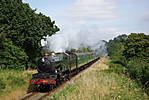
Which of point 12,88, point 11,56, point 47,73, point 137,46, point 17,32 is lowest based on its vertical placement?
point 12,88

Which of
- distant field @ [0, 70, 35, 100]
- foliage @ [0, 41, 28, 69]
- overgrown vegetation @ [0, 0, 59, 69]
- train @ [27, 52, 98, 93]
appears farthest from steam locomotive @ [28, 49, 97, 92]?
overgrown vegetation @ [0, 0, 59, 69]

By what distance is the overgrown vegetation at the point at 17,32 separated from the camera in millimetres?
33656

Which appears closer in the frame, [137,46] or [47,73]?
[47,73]

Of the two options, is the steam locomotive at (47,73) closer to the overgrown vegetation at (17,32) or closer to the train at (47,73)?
the train at (47,73)

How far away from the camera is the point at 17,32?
3444cm

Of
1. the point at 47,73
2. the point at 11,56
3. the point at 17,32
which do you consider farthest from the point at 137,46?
the point at 47,73

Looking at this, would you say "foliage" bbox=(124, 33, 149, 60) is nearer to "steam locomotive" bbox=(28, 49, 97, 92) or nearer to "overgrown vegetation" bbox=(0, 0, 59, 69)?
"overgrown vegetation" bbox=(0, 0, 59, 69)

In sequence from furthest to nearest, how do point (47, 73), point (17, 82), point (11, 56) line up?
1. point (11, 56)
2. point (17, 82)
3. point (47, 73)

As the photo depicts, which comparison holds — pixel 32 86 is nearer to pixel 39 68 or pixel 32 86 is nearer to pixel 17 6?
pixel 39 68

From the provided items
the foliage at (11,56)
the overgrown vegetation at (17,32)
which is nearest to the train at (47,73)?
the foliage at (11,56)

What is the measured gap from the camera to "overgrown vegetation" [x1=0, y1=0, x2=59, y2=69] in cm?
3366

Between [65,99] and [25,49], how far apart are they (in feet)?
86.6

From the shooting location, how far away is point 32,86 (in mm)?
21016

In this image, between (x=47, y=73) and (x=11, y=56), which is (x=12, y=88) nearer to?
(x=47, y=73)
